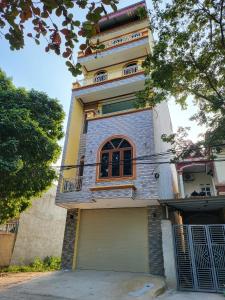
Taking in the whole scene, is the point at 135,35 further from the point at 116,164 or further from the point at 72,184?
the point at 72,184

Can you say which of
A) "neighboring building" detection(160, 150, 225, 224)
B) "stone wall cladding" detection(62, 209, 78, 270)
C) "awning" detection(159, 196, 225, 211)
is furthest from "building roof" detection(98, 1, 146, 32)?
"awning" detection(159, 196, 225, 211)

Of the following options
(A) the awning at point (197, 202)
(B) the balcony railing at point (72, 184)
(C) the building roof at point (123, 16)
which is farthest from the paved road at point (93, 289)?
(C) the building roof at point (123, 16)

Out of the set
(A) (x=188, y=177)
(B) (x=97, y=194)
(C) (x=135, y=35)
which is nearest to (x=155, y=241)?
(B) (x=97, y=194)

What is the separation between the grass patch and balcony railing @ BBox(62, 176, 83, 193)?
14.9 ft

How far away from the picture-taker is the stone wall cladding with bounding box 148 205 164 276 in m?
8.48

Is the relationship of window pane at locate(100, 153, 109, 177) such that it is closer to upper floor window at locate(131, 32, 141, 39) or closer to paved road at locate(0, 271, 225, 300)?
paved road at locate(0, 271, 225, 300)

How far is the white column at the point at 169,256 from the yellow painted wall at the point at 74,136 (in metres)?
4.97

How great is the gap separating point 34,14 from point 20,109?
6.91 m

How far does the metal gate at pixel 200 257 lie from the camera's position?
6.83 metres

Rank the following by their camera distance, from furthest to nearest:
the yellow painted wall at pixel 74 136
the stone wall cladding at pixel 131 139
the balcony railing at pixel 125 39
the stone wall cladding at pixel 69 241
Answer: the balcony railing at pixel 125 39 → the yellow painted wall at pixel 74 136 → the stone wall cladding at pixel 69 241 → the stone wall cladding at pixel 131 139

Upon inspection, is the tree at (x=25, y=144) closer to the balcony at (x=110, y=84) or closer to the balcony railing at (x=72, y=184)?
the balcony railing at (x=72, y=184)

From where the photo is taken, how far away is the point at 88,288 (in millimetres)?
6523

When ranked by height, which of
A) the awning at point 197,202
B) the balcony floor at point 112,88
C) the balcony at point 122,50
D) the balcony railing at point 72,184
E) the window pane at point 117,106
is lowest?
the awning at point 197,202

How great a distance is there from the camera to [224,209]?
9.73m
